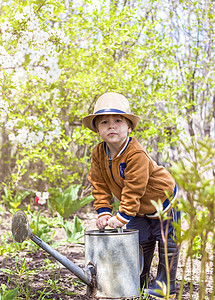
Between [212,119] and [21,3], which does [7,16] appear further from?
[212,119]

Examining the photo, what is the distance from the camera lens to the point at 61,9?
3248 millimetres

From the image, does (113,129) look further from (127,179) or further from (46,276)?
(46,276)

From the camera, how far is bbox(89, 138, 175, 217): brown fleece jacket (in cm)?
202

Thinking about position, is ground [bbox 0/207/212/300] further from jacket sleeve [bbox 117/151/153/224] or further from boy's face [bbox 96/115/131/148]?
boy's face [bbox 96/115/131/148]

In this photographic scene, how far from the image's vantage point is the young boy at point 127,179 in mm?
2029

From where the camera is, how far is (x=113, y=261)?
5.89ft

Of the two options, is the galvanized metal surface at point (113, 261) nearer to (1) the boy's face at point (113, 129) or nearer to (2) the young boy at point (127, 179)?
(2) the young boy at point (127, 179)

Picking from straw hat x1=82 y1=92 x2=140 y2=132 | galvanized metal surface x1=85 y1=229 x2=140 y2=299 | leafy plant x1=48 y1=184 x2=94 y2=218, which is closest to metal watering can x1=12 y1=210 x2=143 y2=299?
galvanized metal surface x1=85 y1=229 x2=140 y2=299

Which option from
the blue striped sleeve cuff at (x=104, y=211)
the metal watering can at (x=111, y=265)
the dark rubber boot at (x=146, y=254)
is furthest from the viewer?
the dark rubber boot at (x=146, y=254)

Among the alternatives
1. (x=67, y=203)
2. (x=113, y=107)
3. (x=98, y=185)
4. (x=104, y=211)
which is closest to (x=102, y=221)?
(x=104, y=211)

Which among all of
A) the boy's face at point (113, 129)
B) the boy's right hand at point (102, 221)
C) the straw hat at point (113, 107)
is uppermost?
the straw hat at point (113, 107)

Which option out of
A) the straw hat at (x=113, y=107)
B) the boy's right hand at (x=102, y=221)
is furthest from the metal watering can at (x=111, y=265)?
the straw hat at (x=113, y=107)

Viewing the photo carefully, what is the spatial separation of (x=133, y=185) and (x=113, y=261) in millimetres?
429

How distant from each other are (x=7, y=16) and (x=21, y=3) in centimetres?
20
